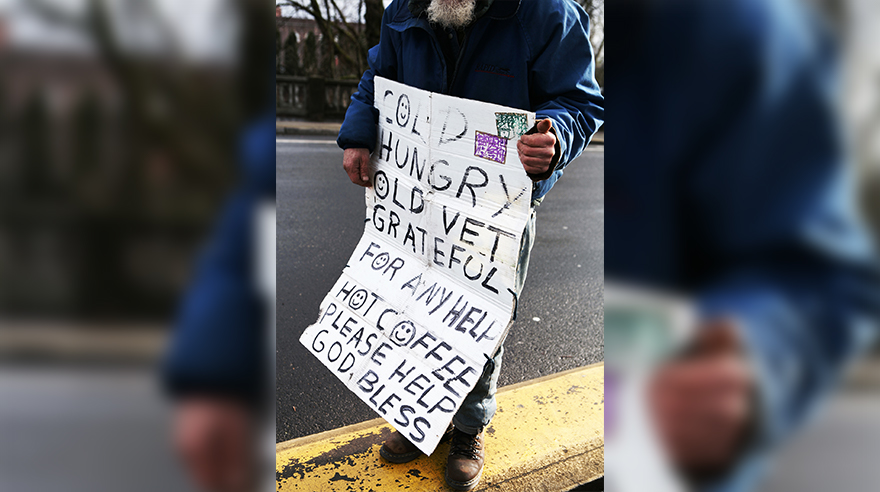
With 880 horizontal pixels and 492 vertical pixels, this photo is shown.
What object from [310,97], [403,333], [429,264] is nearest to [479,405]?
[403,333]

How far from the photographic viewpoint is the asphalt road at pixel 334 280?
2.89 meters

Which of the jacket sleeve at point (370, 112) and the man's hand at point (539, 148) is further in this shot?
the jacket sleeve at point (370, 112)

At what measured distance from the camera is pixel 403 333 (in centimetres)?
199

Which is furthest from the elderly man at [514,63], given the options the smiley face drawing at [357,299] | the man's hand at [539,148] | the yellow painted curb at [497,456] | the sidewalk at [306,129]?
the sidewalk at [306,129]

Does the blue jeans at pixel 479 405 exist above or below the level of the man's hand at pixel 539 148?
below

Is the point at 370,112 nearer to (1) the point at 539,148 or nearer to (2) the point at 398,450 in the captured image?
(1) the point at 539,148

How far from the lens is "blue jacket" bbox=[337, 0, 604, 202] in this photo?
1771 mm
